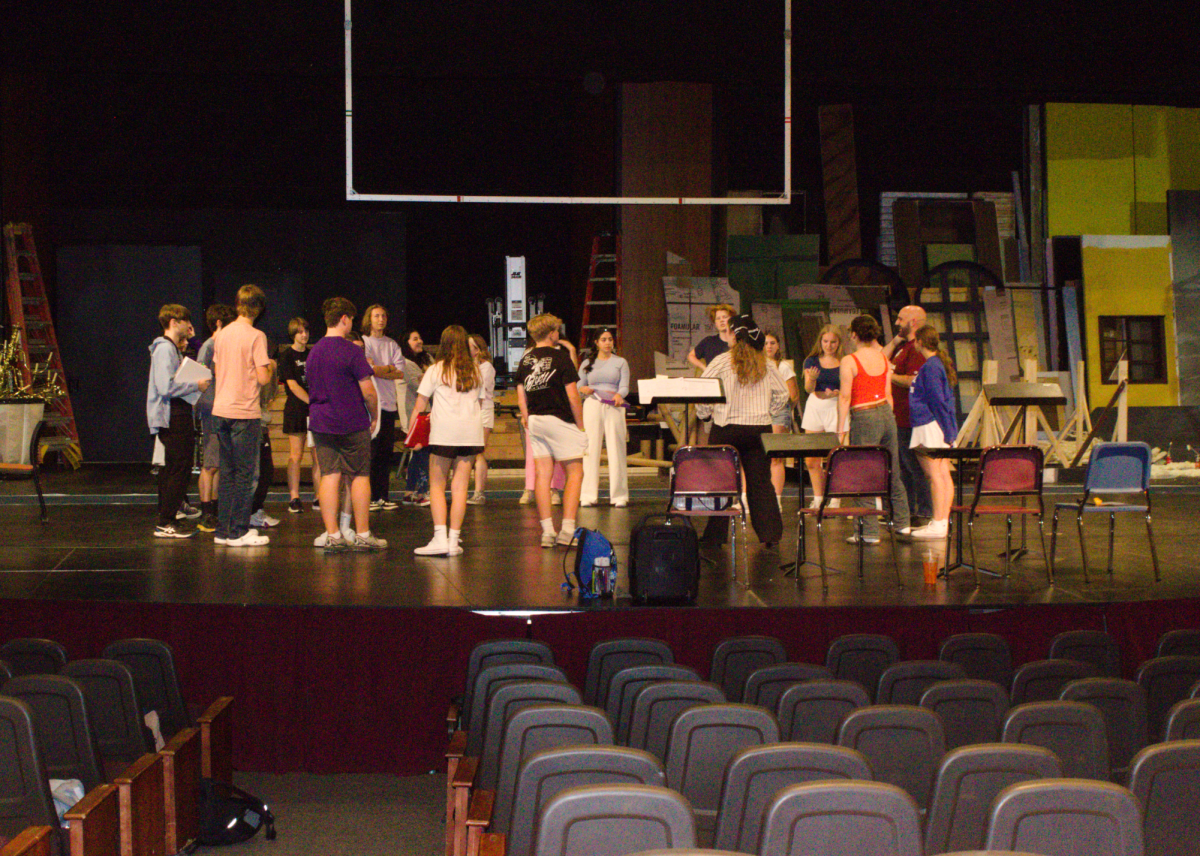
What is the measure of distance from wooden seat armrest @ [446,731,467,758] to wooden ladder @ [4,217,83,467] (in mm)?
9906

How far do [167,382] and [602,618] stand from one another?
3387 millimetres

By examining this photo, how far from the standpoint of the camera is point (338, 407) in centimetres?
655

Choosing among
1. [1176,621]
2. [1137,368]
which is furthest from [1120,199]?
[1176,621]

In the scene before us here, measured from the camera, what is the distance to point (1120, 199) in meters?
14.2

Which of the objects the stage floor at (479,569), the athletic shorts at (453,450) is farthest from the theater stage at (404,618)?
the athletic shorts at (453,450)

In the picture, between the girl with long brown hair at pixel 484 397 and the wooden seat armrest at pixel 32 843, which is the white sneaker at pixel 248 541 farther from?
the wooden seat armrest at pixel 32 843

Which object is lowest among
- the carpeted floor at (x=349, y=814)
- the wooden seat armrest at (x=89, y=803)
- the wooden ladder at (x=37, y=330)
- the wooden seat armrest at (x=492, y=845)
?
the carpeted floor at (x=349, y=814)

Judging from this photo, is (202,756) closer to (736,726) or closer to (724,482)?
(736,726)

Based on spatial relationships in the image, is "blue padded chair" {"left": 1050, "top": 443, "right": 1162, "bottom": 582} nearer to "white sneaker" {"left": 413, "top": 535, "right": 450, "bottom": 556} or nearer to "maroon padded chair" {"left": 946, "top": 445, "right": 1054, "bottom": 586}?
"maroon padded chair" {"left": 946, "top": 445, "right": 1054, "bottom": 586}

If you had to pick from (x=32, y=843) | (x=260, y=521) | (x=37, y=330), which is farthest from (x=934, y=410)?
(x=37, y=330)

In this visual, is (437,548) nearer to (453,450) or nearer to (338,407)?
(453,450)

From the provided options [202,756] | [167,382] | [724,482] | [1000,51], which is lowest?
[202,756]

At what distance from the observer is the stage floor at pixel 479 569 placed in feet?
18.2

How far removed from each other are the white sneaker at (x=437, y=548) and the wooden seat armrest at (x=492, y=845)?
4215mm
